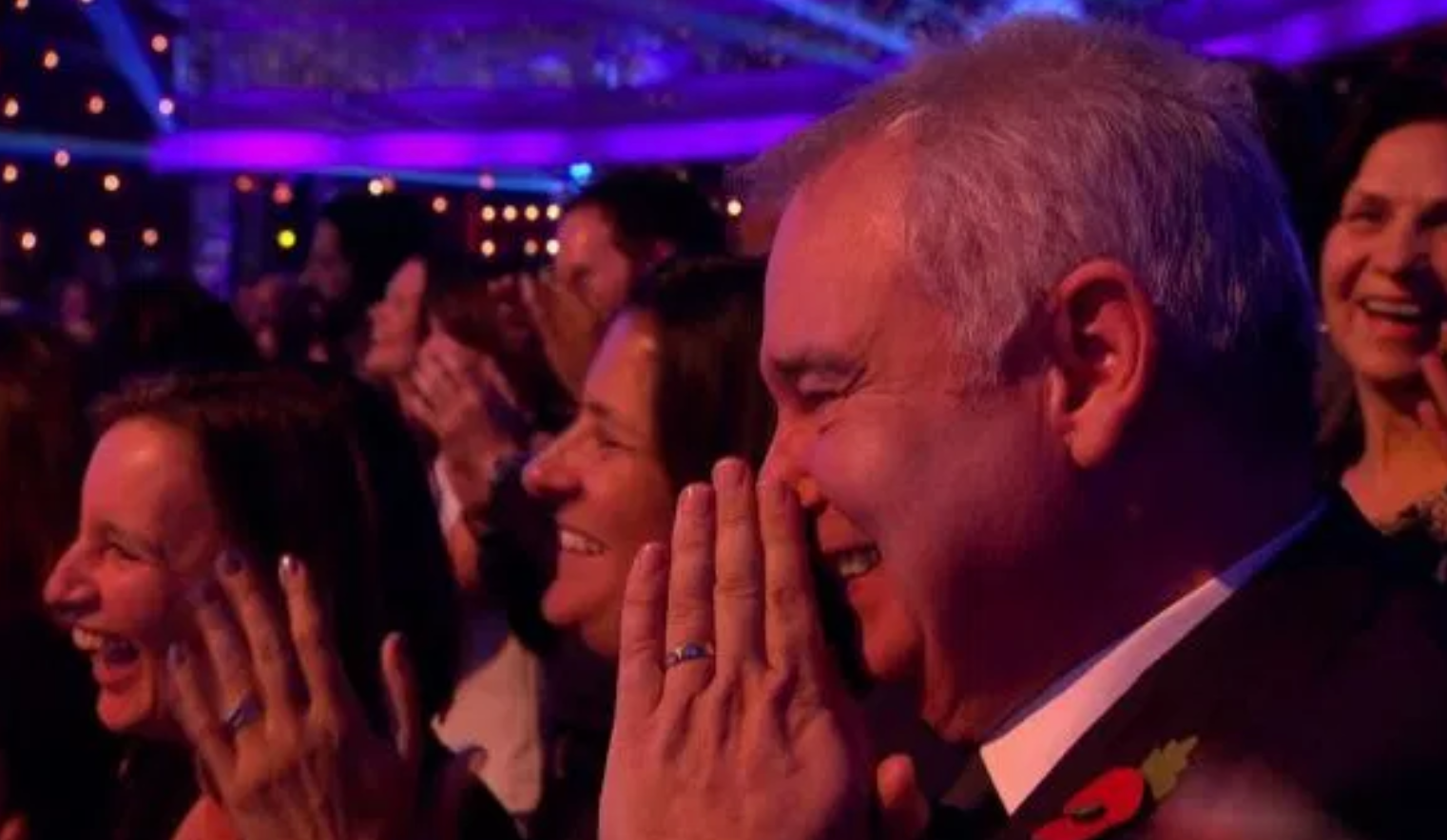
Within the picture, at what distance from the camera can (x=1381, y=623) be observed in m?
1.31

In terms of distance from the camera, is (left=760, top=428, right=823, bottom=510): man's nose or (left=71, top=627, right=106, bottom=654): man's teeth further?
(left=71, top=627, right=106, bottom=654): man's teeth

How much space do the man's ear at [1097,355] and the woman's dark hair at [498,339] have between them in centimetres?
226

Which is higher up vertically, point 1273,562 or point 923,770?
point 1273,562

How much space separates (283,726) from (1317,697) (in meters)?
0.97

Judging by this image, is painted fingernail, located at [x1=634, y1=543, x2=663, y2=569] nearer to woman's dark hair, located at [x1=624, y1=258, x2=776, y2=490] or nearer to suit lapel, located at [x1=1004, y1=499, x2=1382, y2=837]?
suit lapel, located at [x1=1004, y1=499, x2=1382, y2=837]

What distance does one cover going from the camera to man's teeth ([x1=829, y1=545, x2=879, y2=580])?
1493 millimetres

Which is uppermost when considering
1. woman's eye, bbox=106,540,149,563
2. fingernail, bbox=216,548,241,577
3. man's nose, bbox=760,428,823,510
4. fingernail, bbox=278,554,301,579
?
man's nose, bbox=760,428,823,510

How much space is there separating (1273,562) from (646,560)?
38cm

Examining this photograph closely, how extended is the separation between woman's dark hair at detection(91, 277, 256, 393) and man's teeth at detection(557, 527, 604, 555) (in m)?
1.53

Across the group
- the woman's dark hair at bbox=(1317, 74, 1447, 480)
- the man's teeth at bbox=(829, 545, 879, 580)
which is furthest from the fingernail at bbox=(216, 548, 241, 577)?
the woman's dark hair at bbox=(1317, 74, 1447, 480)

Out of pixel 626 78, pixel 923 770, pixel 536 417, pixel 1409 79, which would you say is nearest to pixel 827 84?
pixel 626 78

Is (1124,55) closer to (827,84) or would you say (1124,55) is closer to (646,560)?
(646,560)

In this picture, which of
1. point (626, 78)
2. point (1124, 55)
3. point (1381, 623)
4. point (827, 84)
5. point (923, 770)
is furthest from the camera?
point (626, 78)

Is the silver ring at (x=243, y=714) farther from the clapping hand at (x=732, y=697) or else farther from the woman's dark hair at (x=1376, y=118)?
the woman's dark hair at (x=1376, y=118)
